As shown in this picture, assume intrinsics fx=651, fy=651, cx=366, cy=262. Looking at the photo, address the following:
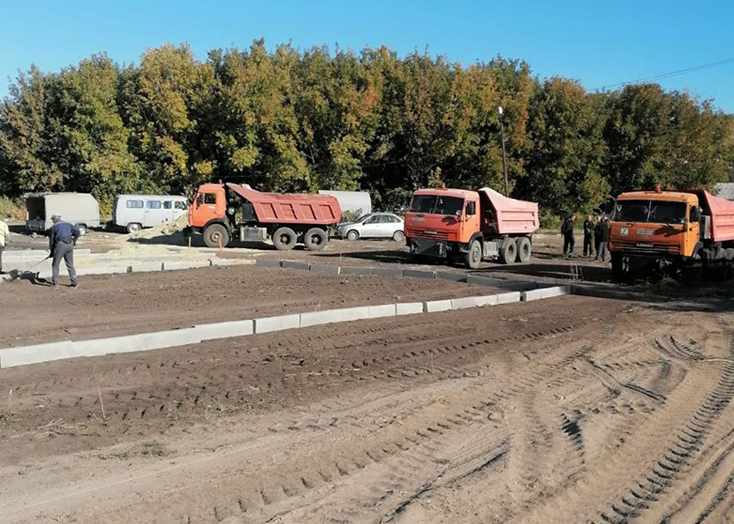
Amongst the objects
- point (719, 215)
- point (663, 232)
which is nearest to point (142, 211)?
point (663, 232)

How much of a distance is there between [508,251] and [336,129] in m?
24.1

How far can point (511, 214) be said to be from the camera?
2391 centimetres

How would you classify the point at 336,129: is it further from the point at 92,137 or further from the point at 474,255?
the point at 474,255

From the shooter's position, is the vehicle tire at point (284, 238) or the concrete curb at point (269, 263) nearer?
the concrete curb at point (269, 263)

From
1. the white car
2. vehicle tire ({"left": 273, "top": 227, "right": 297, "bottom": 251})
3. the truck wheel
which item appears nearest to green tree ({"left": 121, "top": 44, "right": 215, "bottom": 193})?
the white car

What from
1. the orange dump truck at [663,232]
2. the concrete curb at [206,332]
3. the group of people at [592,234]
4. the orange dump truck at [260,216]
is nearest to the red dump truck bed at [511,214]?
the group of people at [592,234]

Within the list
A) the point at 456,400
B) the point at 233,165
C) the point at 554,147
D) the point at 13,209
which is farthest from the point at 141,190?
the point at 456,400

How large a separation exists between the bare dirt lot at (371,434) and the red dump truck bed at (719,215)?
11.0 metres

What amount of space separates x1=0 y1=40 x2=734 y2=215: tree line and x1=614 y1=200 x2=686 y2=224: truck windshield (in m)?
27.3

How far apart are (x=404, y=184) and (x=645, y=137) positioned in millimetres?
18399

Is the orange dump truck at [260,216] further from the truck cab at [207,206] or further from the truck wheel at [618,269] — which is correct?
the truck wheel at [618,269]

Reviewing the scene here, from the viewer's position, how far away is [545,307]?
13.4m

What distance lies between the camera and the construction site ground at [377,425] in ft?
14.2

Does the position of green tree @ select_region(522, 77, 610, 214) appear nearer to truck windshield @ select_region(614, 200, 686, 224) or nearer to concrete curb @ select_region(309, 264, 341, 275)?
Result: truck windshield @ select_region(614, 200, 686, 224)
